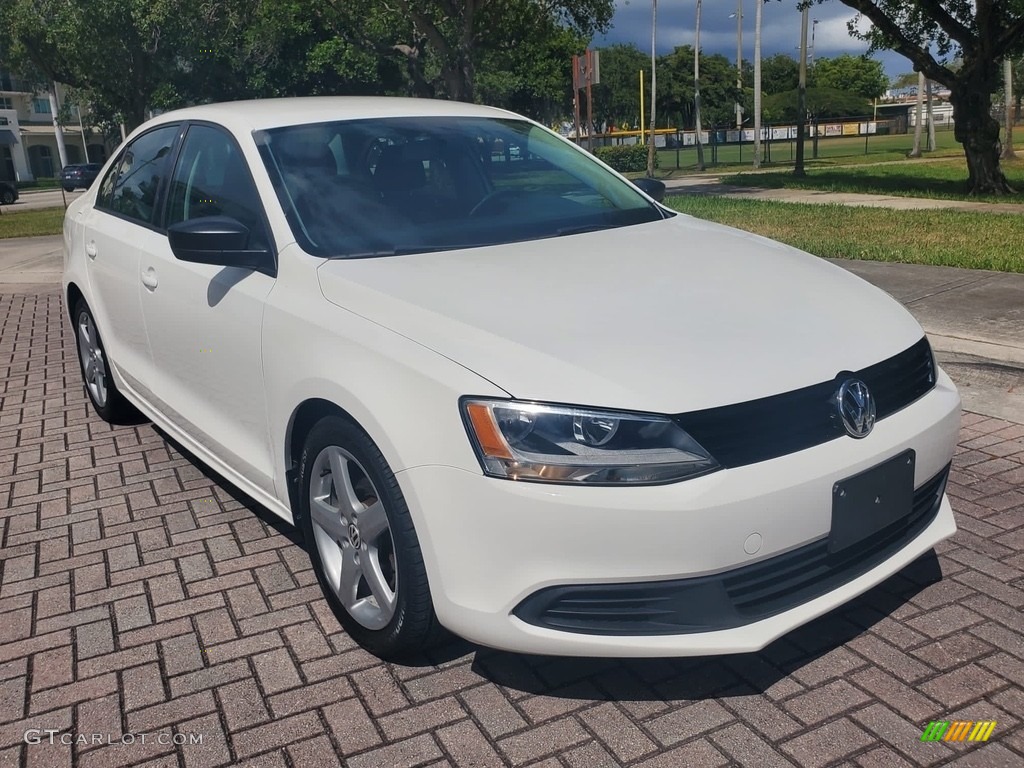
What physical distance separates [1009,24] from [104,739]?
18.6m

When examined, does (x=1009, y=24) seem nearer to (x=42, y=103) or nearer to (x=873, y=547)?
(x=873, y=547)

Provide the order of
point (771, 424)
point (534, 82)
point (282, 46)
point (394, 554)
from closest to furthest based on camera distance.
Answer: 1. point (771, 424)
2. point (394, 554)
3. point (282, 46)
4. point (534, 82)

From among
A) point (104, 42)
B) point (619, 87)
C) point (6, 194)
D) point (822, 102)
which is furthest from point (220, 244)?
point (619, 87)

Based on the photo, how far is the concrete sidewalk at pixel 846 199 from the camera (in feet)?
44.3

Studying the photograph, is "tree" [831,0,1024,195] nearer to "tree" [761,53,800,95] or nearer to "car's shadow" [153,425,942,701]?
"car's shadow" [153,425,942,701]

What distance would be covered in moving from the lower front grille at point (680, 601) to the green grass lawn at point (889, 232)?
21.5ft

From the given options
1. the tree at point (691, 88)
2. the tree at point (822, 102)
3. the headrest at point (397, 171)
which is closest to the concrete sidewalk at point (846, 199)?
the headrest at point (397, 171)

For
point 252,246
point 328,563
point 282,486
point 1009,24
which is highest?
point 1009,24

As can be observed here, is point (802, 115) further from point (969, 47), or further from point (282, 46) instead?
point (282, 46)

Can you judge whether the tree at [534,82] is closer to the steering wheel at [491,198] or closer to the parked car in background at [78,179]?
the parked car in background at [78,179]

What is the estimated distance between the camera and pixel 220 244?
3.16 m

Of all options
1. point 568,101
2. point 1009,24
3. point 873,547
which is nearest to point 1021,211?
point 1009,24

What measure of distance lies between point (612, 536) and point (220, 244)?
5.62ft

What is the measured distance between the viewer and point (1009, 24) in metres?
16.6
